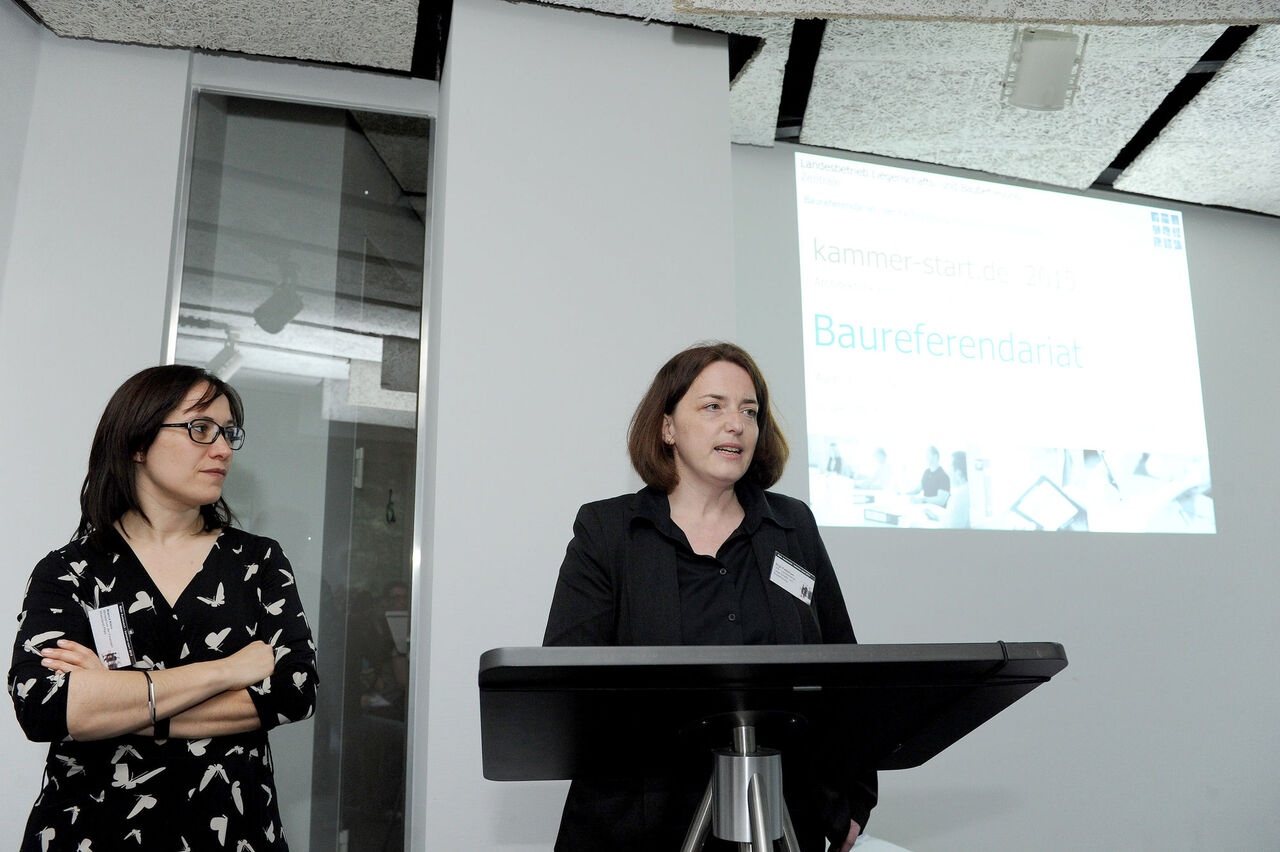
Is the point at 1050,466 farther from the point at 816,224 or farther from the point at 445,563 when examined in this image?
the point at 445,563

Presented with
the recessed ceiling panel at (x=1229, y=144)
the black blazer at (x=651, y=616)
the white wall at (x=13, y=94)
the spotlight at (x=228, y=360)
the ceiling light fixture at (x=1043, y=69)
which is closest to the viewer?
the black blazer at (x=651, y=616)

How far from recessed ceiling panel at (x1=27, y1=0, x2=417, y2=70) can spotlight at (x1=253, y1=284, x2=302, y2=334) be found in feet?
2.58

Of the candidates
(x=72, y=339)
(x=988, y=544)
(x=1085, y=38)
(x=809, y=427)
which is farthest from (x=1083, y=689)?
(x=72, y=339)

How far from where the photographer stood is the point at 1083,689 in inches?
147

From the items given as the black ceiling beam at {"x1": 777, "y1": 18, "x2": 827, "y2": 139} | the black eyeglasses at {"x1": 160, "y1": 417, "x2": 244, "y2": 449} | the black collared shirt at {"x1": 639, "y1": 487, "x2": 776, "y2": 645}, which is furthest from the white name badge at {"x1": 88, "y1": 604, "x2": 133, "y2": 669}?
the black ceiling beam at {"x1": 777, "y1": 18, "x2": 827, "y2": 139}

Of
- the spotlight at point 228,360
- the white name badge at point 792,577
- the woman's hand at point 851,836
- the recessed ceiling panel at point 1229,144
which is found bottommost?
the woman's hand at point 851,836

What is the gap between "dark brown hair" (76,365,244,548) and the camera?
5.93 ft

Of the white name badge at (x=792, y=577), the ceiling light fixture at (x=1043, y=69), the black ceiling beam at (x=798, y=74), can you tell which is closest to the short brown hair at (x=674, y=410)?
the white name badge at (x=792, y=577)

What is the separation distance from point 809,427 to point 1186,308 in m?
1.86

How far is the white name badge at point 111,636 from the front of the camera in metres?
1.69

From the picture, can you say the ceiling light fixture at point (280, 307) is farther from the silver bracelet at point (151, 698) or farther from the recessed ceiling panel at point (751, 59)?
the silver bracelet at point (151, 698)

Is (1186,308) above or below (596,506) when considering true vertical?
above

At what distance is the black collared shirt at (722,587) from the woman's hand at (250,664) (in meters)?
0.70

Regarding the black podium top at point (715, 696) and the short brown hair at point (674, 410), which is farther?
the short brown hair at point (674, 410)
